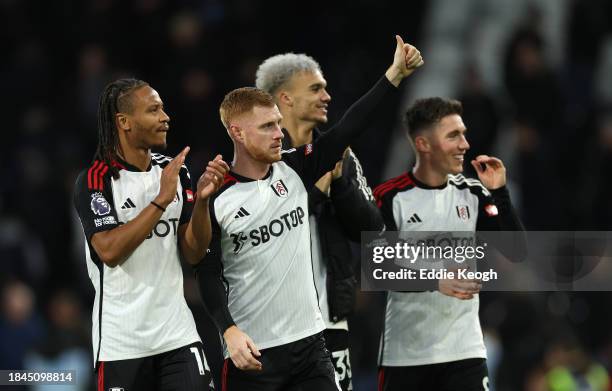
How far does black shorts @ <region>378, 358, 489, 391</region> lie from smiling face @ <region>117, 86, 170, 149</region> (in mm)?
1963

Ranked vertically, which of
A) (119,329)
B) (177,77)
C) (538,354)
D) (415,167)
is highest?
(177,77)

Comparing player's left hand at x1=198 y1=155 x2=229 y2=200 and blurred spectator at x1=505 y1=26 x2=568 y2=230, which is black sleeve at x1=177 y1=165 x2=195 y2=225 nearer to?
player's left hand at x1=198 y1=155 x2=229 y2=200

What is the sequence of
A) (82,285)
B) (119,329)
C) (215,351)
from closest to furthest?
(119,329) → (215,351) → (82,285)

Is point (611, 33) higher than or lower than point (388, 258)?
higher

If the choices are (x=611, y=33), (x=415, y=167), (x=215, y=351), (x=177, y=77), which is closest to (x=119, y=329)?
(x=415, y=167)

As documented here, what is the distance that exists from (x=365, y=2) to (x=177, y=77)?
233 centimetres

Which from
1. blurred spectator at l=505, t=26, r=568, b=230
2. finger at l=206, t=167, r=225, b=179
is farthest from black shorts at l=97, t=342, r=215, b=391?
blurred spectator at l=505, t=26, r=568, b=230

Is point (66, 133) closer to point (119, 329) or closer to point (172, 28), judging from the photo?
point (172, 28)

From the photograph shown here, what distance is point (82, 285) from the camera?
1192 cm

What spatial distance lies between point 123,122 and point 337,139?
1.06 metres

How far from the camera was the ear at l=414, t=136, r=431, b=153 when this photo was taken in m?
7.32

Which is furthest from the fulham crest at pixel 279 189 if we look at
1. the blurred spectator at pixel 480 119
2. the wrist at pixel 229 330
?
the blurred spectator at pixel 480 119

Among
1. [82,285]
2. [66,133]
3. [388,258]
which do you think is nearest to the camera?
[388,258]

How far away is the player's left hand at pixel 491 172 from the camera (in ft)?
22.7
